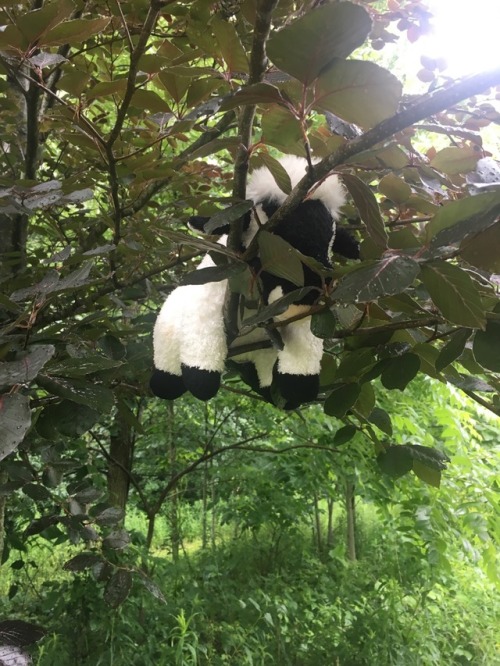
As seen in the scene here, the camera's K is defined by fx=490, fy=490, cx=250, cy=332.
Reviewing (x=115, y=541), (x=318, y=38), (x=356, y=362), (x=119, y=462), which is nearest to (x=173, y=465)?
(x=119, y=462)

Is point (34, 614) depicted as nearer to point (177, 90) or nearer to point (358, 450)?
point (358, 450)

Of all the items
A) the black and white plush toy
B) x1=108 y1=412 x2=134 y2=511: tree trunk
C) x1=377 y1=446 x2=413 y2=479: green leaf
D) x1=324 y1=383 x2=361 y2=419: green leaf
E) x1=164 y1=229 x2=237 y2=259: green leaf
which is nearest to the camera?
x1=164 y1=229 x2=237 y2=259: green leaf

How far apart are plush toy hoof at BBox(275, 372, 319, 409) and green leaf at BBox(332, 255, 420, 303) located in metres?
0.26

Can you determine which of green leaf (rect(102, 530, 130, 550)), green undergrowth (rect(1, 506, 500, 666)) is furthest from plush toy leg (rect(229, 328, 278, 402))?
green undergrowth (rect(1, 506, 500, 666))

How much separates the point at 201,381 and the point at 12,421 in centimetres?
28

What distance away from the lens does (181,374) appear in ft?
2.64

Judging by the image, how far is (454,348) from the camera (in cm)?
67

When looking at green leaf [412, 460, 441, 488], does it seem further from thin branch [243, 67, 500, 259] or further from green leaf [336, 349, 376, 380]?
thin branch [243, 67, 500, 259]

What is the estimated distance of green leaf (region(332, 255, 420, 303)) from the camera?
452mm

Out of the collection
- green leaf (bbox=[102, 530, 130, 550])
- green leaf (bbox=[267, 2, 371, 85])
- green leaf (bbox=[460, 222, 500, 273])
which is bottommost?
green leaf (bbox=[102, 530, 130, 550])

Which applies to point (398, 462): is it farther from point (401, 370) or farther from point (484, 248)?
point (484, 248)

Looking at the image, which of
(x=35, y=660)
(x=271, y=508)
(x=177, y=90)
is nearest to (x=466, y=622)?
(x=271, y=508)

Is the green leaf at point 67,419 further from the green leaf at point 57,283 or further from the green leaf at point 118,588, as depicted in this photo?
the green leaf at point 118,588

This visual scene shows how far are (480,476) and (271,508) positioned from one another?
3.57 feet
